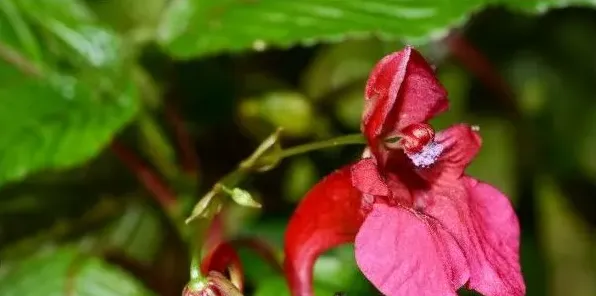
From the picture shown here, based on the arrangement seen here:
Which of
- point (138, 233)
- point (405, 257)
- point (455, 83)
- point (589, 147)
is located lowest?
point (589, 147)

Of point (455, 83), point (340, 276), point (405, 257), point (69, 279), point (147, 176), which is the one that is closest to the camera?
point (405, 257)

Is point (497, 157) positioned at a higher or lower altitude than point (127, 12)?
lower

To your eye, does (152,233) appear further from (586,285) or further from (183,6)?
(586,285)

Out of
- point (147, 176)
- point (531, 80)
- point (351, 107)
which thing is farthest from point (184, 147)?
point (531, 80)

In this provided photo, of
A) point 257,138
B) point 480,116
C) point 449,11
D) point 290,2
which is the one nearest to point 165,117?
point 257,138

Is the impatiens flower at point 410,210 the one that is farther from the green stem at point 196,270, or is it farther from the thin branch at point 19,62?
the thin branch at point 19,62

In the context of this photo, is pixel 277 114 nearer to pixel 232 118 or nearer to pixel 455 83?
pixel 232 118

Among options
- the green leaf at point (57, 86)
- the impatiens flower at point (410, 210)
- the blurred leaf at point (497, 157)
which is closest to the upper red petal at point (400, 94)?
the impatiens flower at point (410, 210)
